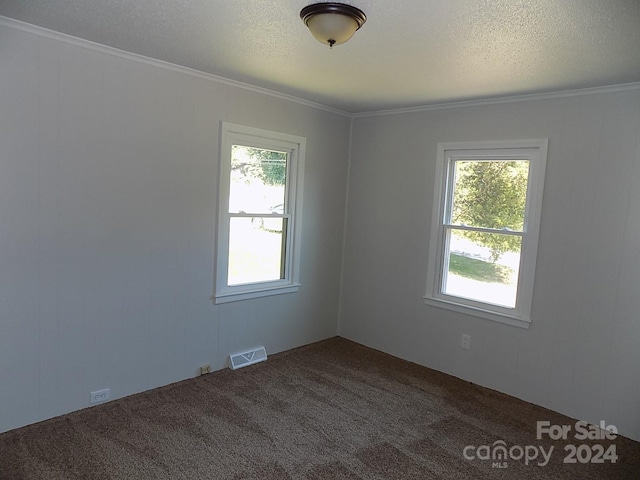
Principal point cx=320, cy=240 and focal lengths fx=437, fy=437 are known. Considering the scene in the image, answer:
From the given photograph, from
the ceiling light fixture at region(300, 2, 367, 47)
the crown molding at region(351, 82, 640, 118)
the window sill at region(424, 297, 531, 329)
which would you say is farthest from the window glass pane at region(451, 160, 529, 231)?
the ceiling light fixture at region(300, 2, 367, 47)

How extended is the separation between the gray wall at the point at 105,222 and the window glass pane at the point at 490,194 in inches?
66.2

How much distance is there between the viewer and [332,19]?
1.94 meters

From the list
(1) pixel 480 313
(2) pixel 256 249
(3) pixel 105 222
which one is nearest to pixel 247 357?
(2) pixel 256 249

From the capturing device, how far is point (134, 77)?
3010 mm

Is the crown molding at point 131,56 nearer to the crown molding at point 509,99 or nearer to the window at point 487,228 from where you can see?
the crown molding at point 509,99

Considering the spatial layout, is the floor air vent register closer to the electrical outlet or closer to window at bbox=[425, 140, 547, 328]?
the electrical outlet

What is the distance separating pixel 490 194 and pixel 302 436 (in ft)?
7.96

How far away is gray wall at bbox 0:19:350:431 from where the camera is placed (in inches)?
103

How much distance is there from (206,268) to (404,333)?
6.58 feet

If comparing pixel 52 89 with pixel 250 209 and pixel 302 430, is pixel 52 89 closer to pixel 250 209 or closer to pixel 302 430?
pixel 250 209

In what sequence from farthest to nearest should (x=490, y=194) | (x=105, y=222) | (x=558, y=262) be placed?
1. (x=490, y=194)
2. (x=558, y=262)
3. (x=105, y=222)

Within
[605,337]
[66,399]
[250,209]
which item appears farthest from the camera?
[250,209]

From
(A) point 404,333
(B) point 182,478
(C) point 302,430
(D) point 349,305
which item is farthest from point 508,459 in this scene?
(D) point 349,305

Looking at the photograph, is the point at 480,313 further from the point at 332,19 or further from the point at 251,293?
the point at 332,19
